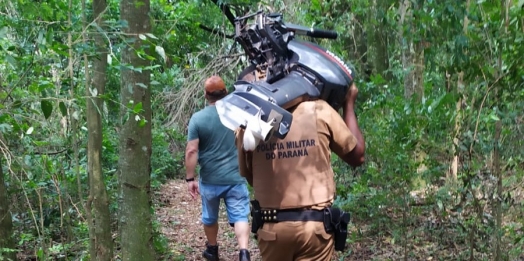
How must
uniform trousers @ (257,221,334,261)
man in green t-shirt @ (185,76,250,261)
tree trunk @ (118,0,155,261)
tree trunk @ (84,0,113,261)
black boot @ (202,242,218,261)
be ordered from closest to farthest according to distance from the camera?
1. uniform trousers @ (257,221,334,261)
2. tree trunk @ (118,0,155,261)
3. tree trunk @ (84,0,113,261)
4. man in green t-shirt @ (185,76,250,261)
5. black boot @ (202,242,218,261)

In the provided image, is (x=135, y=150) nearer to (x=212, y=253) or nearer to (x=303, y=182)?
(x=303, y=182)

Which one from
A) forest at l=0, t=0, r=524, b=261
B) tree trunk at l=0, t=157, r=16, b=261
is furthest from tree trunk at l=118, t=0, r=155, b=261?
tree trunk at l=0, t=157, r=16, b=261

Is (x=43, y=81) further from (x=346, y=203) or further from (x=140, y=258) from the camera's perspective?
(x=346, y=203)

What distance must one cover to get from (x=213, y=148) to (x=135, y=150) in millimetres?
1350

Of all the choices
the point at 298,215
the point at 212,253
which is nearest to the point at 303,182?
the point at 298,215

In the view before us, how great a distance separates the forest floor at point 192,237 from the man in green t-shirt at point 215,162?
88 centimetres

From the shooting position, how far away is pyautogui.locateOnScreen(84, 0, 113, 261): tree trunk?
4.49 meters

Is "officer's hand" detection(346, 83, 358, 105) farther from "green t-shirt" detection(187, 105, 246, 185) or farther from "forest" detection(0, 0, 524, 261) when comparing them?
"green t-shirt" detection(187, 105, 246, 185)

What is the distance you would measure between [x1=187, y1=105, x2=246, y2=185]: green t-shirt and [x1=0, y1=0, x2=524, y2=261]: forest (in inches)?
35.5

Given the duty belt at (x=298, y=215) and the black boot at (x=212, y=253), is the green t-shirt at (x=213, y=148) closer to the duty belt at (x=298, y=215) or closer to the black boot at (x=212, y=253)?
the black boot at (x=212, y=253)

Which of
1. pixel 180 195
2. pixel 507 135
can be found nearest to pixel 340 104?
pixel 507 135

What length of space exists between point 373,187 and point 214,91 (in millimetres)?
1976

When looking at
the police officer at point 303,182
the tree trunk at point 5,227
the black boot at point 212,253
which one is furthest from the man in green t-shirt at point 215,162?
the police officer at point 303,182

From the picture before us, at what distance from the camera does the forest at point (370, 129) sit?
143 inches
